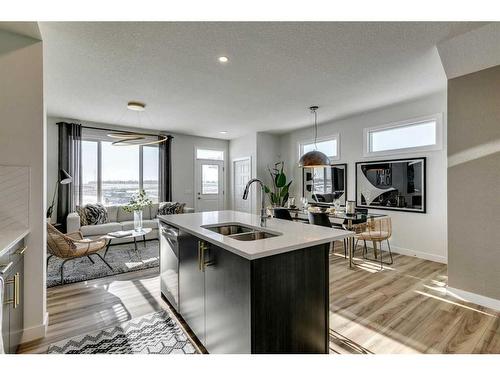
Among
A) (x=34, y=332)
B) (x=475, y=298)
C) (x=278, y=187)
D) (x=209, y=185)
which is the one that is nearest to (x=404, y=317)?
(x=475, y=298)

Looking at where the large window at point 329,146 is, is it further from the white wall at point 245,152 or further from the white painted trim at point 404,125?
the white wall at point 245,152

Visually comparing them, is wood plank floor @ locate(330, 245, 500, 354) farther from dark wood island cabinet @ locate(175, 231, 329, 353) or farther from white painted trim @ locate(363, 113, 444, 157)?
white painted trim @ locate(363, 113, 444, 157)

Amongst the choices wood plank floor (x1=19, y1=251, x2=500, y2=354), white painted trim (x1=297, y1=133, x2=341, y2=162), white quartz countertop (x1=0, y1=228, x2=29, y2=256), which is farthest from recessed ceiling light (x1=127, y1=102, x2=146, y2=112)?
white painted trim (x1=297, y1=133, x2=341, y2=162)

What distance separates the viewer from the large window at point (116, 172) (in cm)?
563

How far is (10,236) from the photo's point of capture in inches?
71.9

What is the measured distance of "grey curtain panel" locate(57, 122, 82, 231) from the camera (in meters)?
5.11

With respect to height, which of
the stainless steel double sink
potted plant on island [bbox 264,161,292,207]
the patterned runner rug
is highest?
potted plant on island [bbox 264,161,292,207]

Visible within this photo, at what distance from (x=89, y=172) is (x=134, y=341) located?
474cm

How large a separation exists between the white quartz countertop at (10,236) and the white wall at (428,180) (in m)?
5.06

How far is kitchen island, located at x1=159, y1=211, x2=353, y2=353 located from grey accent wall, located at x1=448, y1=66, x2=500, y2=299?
1.90 m

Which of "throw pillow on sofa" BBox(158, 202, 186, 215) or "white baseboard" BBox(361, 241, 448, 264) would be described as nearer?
"white baseboard" BBox(361, 241, 448, 264)

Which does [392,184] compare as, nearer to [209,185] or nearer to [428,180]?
[428,180]

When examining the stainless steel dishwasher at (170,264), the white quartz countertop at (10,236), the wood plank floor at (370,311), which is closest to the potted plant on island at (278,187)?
the wood plank floor at (370,311)
